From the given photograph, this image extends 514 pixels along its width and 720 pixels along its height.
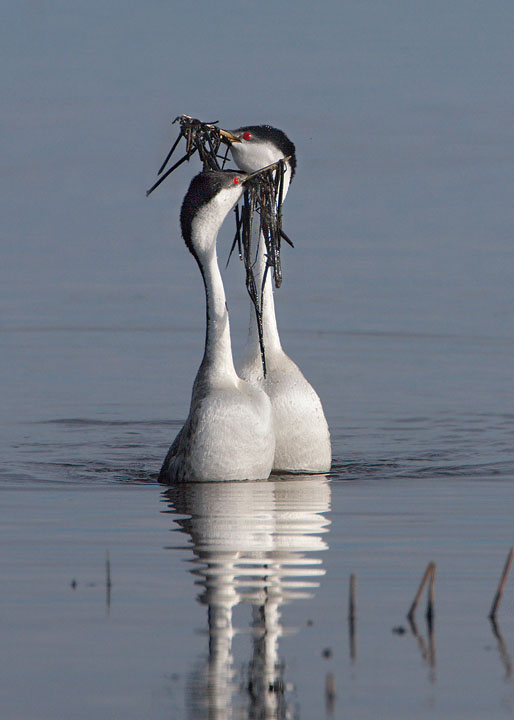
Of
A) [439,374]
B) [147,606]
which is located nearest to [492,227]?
[439,374]

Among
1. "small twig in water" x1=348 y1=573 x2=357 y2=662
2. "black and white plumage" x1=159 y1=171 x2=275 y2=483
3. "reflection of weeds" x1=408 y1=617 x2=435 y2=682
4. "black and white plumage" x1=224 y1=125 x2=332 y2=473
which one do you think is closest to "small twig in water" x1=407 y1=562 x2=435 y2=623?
"reflection of weeds" x1=408 y1=617 x2=435 y2=682

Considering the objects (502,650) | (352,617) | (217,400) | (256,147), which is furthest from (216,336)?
(502,650)

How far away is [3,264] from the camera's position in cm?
2362

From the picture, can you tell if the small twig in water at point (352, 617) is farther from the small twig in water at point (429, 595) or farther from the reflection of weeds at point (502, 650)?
the reflection of weeds at point (502, 650)

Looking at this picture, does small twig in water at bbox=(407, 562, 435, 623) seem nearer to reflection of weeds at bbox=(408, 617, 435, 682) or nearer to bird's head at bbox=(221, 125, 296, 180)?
reflection of weeds at bbox=(408, 617, 435, 682)

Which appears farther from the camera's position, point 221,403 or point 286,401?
point 286,401

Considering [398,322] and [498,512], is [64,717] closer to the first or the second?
[498,512]

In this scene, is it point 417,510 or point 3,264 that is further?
point 3,264

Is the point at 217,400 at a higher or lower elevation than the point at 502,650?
higher

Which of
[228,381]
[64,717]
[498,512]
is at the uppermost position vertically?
[228,381]

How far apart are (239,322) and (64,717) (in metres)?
13.2

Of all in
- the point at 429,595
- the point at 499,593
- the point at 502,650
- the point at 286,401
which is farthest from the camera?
the point at 286,401

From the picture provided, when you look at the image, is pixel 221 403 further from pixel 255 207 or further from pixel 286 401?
pixel 255 207

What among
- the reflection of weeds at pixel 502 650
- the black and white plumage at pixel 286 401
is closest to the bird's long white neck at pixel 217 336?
the black and white plumage at pixel 286 401
